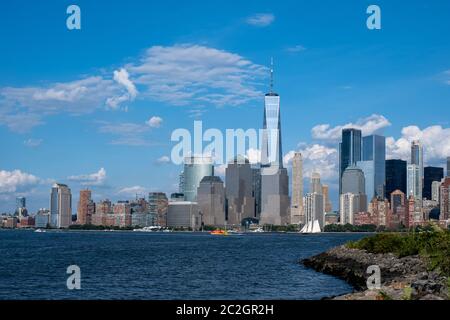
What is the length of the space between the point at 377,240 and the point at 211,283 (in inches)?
1022

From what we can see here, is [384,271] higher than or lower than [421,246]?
lower

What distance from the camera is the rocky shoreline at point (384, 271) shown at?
27141mm

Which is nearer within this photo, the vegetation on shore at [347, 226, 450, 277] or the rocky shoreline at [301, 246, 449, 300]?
the rocky shoreline at [301, 246, 449, 300]

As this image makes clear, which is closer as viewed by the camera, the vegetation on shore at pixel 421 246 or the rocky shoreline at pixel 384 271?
the rocky shoreline at pixel 384 271

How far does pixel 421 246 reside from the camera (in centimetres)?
5266

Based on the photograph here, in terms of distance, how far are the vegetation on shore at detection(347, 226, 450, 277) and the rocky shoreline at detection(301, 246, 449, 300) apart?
0.69 m

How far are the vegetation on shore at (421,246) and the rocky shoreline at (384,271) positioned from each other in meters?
0.69

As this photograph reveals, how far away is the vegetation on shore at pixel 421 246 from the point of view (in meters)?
39.4

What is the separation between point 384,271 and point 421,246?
5624 mm

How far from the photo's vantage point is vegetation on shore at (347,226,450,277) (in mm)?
39375

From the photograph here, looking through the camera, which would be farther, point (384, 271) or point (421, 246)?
point (421, 246)
